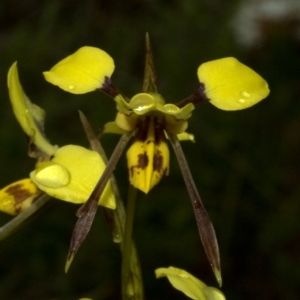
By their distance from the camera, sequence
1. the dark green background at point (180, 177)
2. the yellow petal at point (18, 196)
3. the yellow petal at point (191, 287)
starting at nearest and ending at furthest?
the yellow petal at point (191, 287)
the yellow petal at point (18, 196)
the dark green background at point (180, 177)

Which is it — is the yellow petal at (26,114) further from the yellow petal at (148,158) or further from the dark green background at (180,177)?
the dark green background at (180,177)

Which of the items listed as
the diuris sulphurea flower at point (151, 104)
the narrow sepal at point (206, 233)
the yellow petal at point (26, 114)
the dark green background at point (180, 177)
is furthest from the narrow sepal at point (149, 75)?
the dark green background at point (180, 177)

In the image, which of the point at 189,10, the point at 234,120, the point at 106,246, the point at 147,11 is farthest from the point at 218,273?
the point at 147,11

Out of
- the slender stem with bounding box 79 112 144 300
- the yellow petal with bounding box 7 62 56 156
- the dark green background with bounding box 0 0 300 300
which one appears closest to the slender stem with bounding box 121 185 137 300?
the slender stem with bounding box 79 112 144 300

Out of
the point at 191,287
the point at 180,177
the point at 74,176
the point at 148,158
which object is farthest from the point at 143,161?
the point at 180,177

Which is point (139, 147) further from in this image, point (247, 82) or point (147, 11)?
point (147, 11)
